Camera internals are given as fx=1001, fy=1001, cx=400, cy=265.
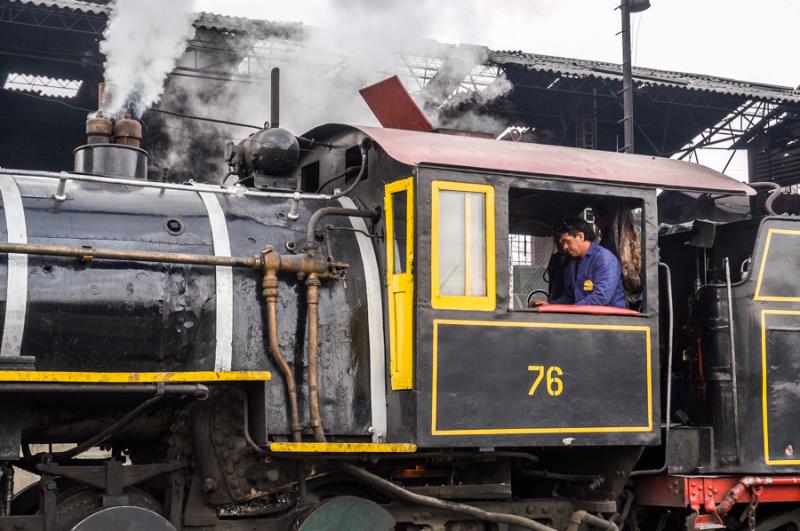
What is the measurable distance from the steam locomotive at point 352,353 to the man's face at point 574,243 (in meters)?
0.28

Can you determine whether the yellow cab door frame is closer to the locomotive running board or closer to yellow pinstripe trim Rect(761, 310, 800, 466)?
the locomotive running board

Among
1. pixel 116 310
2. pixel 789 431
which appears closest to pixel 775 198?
pixel 789 431

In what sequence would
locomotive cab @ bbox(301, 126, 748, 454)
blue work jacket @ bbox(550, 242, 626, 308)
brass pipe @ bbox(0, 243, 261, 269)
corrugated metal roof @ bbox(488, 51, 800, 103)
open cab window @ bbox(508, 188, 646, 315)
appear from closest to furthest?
brass pipe @ bbox(0, 243, 261, 269)
locomotive cab @ bbox(301, 126, 748, 454)
blue work jacket @ bbox(550, 242, 626, 308)
open cab window @ bbox(508, 188, 646, 315)
corrugated metal roof @ bbox(488, 51, 800, 103)

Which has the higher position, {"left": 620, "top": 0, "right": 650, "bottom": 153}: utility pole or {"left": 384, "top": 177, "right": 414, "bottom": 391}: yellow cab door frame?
{"left": 620, "top": 0, "right": 650, "bottom": 153}: utility pole

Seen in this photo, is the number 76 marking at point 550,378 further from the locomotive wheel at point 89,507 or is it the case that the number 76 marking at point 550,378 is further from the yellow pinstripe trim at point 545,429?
the locomotive wheel at point 89,507

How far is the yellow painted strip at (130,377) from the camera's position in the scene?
4.45m

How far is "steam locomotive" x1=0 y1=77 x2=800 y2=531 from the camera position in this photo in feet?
16.3

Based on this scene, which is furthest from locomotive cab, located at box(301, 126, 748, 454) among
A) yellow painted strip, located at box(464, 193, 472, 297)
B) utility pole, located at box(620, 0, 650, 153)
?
utility pole, located at box(620, 0, 650, 153)

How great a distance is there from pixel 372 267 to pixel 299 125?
26.2ft

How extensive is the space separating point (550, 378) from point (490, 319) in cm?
49

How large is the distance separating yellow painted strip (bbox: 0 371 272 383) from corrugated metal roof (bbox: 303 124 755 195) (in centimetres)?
137

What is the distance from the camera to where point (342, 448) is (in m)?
5.01

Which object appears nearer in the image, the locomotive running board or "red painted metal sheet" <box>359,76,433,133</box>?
the locomotive running board

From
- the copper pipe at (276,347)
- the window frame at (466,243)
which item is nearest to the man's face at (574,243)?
the window frame at (466,243)
